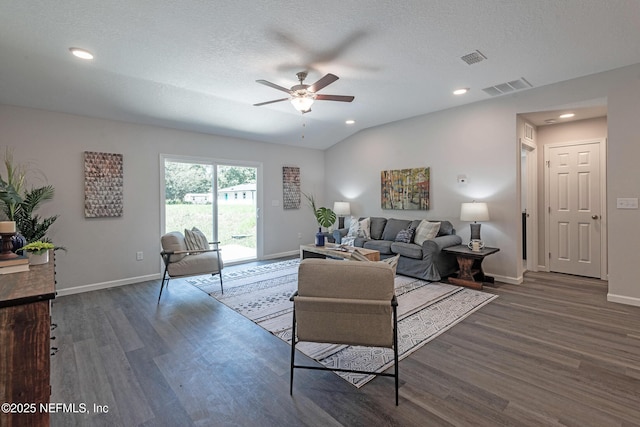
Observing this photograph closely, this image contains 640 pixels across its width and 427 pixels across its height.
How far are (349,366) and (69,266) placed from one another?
4080 millimetres

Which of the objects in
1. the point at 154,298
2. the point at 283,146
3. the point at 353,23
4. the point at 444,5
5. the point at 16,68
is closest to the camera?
the point at 444,5

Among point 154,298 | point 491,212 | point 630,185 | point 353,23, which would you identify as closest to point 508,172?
point 491,212

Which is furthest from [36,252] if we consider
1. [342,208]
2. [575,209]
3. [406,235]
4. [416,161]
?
[575,209]

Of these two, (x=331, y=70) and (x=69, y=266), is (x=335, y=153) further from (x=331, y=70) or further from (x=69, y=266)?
(x=69, y=266)

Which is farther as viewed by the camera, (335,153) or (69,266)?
(335,153)

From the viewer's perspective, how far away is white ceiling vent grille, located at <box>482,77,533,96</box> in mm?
3803

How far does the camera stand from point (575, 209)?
4.73m

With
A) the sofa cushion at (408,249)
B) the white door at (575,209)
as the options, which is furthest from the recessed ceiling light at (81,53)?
the white door at (575,209)

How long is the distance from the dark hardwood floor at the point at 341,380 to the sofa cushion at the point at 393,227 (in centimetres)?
220

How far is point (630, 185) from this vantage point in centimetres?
344

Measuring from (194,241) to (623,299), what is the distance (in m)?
5.46

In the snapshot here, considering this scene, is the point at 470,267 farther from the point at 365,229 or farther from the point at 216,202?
the point at 216,202

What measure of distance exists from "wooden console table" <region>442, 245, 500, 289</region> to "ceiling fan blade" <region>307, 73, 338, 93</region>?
2999 mm

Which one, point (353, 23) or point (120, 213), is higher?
point (353, 23)
